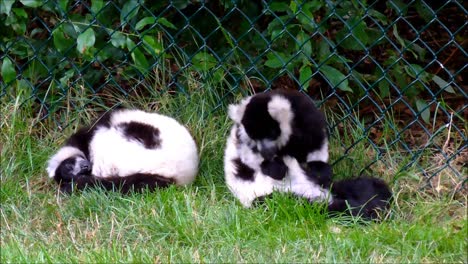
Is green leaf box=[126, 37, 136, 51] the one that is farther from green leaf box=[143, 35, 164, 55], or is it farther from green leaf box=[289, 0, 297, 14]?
green leaf box=[289, 0, 297, 14]

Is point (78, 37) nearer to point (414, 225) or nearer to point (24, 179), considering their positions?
point (24, 179)

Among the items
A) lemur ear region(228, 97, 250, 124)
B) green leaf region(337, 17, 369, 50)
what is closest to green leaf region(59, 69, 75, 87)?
lemur ear region(228, 97, 250, 124)

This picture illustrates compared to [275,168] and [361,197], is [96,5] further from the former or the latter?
[361,197]

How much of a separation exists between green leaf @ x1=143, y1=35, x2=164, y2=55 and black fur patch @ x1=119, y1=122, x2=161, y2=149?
518 millimetres

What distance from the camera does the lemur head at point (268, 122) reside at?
4.95m

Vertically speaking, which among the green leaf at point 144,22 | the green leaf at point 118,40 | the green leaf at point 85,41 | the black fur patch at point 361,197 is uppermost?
the green leaf at point 144,22

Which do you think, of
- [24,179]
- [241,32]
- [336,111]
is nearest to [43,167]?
[24,179]

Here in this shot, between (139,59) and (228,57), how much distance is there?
1.82 ft

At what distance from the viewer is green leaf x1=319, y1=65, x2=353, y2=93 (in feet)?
18.5

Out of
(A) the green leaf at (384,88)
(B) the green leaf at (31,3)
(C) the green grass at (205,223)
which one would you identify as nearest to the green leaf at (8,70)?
(C) the green grass at (205,223)

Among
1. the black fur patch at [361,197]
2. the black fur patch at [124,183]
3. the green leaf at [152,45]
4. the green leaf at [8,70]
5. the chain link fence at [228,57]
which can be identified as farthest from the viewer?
the green leaf at [8,70]

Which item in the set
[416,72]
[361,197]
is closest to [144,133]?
[361,197]

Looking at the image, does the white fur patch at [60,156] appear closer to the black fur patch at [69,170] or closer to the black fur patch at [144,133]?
the black fur patch at [69,170]

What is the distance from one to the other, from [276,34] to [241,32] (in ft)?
1.82
